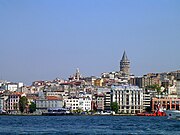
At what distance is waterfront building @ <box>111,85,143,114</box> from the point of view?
4227 inches

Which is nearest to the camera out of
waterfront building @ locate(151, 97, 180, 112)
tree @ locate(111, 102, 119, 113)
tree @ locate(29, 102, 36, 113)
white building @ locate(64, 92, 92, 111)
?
tree @ locate(111, 102, 119, 113)

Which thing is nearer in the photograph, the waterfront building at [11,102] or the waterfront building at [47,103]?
the waterfront building at [47,103]

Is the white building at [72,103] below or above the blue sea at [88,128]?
above

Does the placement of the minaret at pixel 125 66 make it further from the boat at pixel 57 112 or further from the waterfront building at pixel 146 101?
the boat at pixel 57 112

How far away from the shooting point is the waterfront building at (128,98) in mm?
107375

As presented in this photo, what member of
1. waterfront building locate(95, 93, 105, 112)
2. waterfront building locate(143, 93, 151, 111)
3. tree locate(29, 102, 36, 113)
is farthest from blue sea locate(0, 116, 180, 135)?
waterfront building locate(95, 93, 105, 112)

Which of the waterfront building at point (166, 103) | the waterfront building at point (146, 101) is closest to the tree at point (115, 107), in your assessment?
the waterfront building at point (146, 101)

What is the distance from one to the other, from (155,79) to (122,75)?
24759 mm

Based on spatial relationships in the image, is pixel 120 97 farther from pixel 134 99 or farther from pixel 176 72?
pixel 176 72

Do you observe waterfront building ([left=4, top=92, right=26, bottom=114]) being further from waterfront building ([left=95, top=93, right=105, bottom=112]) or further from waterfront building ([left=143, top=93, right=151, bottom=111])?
waterfront building ([left=143, top=93, right=151, bottom=111])

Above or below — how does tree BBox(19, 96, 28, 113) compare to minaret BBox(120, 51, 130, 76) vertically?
below

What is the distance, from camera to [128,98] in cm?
10844

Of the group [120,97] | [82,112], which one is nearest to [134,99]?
[120,97]

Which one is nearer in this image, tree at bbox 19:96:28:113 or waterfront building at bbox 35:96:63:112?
tree at bbox 19:96:28:113
